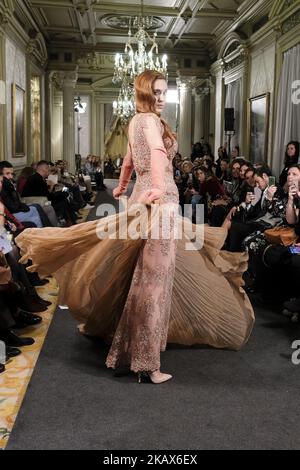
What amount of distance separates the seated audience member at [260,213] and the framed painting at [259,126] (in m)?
3.45

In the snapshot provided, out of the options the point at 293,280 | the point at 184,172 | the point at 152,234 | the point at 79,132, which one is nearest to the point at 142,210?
the point at 152,234

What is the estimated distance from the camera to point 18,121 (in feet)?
30.0

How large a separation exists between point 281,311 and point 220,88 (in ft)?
29.0

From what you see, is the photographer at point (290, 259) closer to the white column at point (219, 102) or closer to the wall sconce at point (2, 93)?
the wall sconce at point (2, 93)

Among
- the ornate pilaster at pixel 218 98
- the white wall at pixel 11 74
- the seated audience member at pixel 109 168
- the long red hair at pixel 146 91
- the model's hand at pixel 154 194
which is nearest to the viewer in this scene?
the model's hand at pixel 154 194

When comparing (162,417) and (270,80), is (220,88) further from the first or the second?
(162,417)

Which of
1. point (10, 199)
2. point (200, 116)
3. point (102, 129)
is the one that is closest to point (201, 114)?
point (200, 116)

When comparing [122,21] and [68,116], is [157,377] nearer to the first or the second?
[122,21]

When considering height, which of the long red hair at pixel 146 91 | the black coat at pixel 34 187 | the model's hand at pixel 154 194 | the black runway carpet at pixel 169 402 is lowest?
the black runway carpet at pixel 169 402

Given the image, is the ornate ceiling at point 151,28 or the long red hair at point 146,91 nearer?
the long red hair at point 146,91

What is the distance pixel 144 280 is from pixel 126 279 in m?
0.17

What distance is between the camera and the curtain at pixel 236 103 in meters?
10.4

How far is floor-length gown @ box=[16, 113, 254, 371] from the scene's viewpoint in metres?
2.75

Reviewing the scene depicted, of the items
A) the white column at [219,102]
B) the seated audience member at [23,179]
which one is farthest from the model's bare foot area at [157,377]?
the white column at [219,102]
